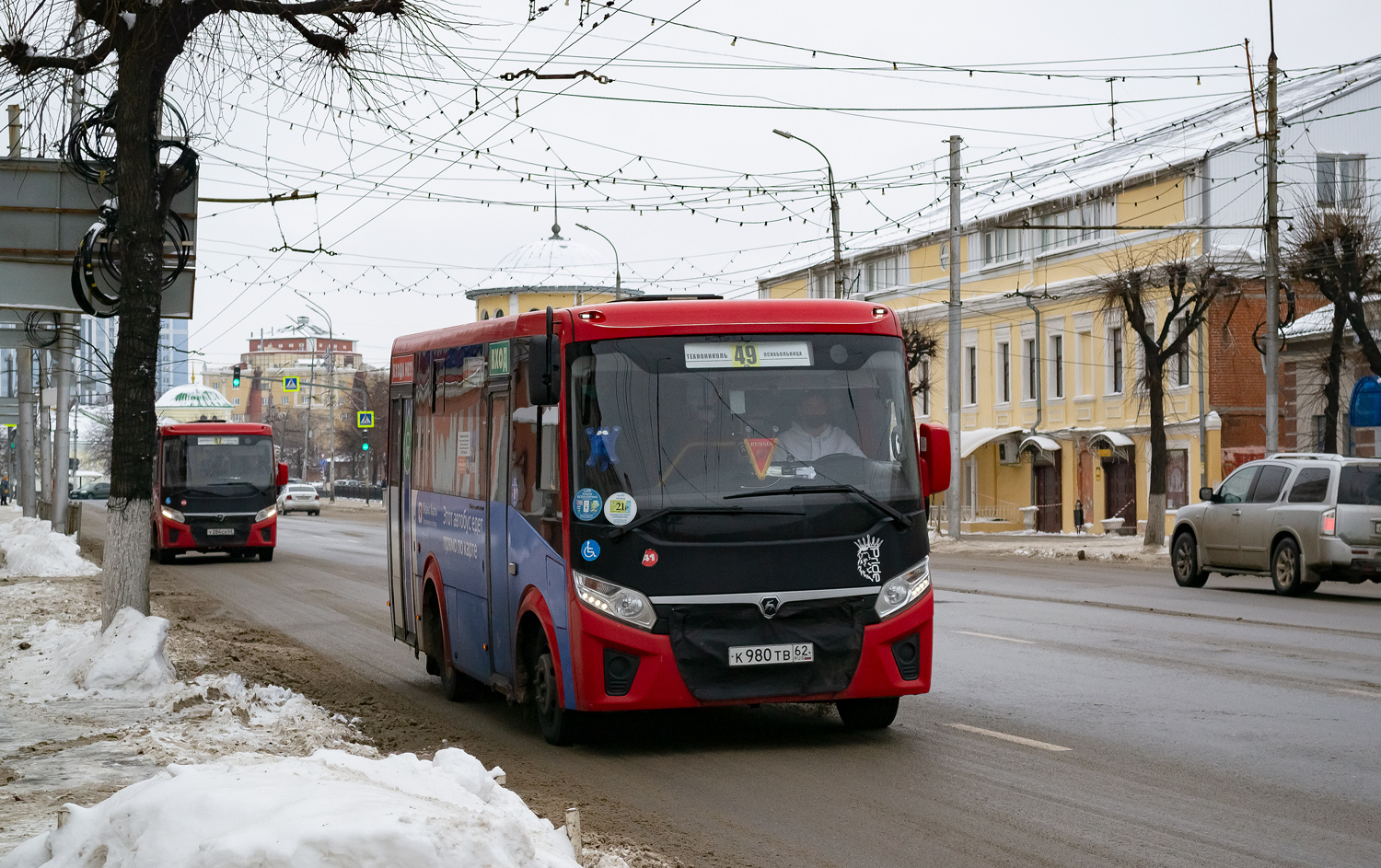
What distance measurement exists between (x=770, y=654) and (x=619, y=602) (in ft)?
2.93

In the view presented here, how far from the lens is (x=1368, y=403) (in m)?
36.0

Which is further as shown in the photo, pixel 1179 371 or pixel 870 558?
pixel 1179 371

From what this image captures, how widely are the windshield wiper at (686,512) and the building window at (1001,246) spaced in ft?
147

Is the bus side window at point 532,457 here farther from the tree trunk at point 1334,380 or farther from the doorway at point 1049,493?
the doorway at point 1049,493

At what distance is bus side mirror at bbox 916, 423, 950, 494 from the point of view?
33.1 ft

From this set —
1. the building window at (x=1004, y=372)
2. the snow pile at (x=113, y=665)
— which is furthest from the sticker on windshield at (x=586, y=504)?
the building window at (x=1004, y=372)

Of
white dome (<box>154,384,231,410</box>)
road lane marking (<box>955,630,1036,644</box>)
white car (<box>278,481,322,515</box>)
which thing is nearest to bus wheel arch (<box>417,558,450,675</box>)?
road lane marking (<box>955,630,1036,644</box>)

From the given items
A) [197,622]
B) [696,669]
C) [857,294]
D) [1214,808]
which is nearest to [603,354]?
[696,669]

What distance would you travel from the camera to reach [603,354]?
31.1ft

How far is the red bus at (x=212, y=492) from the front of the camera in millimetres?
33250

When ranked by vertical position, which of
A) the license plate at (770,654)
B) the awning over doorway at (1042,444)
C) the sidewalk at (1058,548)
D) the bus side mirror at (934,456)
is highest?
the awning over doorway at (1042,444)

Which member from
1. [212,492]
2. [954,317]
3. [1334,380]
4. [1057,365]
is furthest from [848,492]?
[1057,365]

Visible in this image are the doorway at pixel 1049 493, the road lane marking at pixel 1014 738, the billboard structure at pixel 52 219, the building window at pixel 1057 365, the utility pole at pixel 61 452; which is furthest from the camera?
the doorway at pixel 1049 493

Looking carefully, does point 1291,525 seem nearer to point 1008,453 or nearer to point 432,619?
point 432,619
